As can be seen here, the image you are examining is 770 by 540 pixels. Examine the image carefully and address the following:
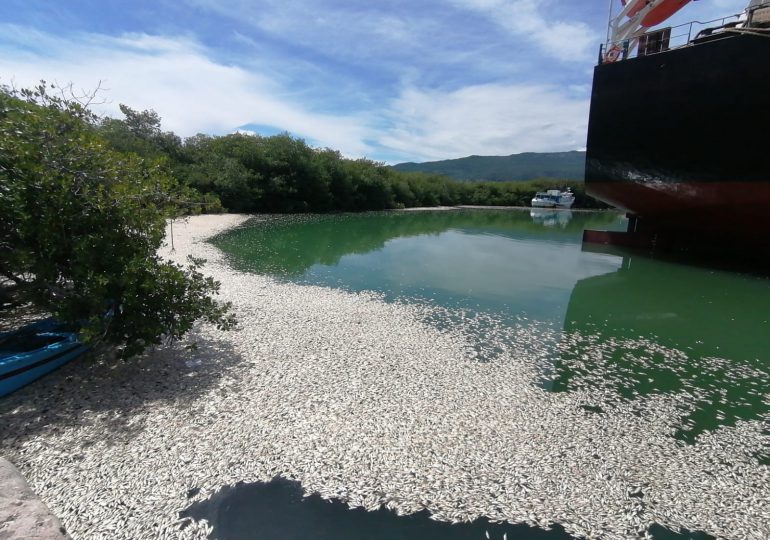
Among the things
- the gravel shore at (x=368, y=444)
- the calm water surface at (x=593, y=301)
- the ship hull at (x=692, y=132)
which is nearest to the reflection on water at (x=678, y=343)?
the calm water surface at (x=593, y=301)

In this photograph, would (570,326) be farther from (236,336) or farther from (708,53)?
(708,53)

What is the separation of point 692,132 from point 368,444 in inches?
519

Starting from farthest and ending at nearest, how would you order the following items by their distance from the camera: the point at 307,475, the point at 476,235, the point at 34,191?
the point at 476,235 < the point at 34,191 < the point at 307,475

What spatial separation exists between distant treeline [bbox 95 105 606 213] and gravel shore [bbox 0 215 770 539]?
61.1 ft

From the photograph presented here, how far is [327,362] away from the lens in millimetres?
5281

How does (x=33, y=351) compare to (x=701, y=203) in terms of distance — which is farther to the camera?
(x=701, y=203)

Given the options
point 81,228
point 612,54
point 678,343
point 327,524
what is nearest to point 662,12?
point 612,54

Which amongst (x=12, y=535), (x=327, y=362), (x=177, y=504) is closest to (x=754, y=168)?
(x=327, y=362)

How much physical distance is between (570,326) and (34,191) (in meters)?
8.27

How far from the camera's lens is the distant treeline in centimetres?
2631

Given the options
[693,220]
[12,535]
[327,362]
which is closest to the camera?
[12,535]

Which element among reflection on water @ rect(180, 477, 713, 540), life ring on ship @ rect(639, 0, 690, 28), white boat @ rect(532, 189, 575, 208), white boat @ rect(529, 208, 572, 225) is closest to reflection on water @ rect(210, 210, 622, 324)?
reflection on water @ rect(180, 477, 713, 540)

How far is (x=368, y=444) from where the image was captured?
3.63 m

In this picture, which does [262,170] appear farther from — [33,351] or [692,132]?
[33,351]
